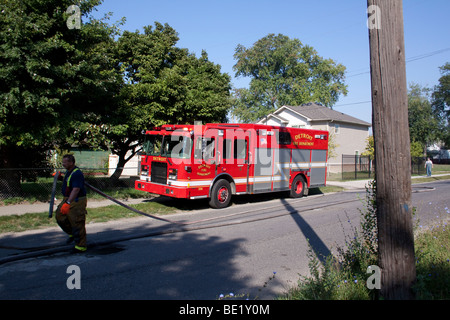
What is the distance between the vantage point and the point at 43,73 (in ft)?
32.0

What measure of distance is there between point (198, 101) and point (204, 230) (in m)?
8.21

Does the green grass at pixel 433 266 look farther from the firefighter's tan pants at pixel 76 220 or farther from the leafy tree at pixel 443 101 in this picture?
the leafy tree at pixel 443 101

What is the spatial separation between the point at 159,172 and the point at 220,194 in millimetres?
2255

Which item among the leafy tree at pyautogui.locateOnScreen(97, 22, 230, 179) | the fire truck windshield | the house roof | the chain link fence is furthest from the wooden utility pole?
the house roof

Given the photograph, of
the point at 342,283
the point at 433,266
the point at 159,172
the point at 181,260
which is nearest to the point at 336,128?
the point at 159,172

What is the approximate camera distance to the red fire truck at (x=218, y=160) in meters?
11.7

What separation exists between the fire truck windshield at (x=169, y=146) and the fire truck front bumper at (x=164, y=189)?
3.38 feet

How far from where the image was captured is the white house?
123 feet

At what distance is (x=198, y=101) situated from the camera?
15836mm

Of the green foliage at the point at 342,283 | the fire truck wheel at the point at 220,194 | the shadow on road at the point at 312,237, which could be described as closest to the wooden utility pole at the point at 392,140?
the green foliage at the point at 342,283

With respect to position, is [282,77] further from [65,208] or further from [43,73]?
[65,208]

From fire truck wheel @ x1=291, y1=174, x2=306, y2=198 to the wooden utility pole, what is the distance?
1190 centimetres

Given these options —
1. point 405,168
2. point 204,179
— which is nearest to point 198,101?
point 204,179
